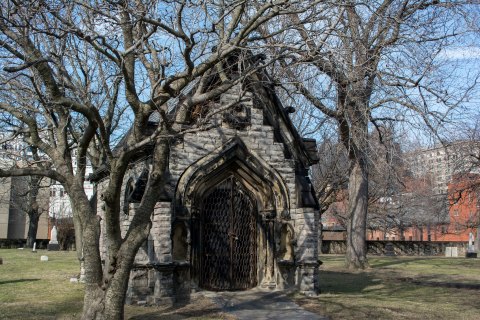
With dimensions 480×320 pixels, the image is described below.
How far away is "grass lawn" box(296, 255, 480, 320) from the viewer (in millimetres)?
11289

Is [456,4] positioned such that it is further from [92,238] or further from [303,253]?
[92,238]

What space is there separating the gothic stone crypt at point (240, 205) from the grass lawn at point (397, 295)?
141 centimetres

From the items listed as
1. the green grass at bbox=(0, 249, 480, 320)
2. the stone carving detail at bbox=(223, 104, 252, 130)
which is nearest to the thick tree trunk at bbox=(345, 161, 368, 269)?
the green grass at bbox=(0, 249, 480, 320)

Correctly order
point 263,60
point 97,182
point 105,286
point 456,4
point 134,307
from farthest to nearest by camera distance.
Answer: point 97,182 < point 456,4 < point 263,60 < point 134,307 < point 105,286

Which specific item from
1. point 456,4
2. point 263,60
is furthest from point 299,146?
point 456,4

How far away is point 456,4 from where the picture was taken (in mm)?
14938

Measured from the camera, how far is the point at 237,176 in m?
14.6

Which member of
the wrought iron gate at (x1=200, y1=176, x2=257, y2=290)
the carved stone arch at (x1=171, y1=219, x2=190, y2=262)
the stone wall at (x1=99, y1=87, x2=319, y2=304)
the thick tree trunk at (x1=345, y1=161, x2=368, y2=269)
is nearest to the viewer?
the stone wall at (x1=99, y1=87, x2=319, y2=304)

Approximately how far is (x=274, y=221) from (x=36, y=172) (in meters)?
6.82

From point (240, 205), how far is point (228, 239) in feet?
3.27

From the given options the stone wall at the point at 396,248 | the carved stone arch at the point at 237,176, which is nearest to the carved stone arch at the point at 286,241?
the carved stone arch at the point at 237,176

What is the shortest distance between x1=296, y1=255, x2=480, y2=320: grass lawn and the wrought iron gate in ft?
5.82

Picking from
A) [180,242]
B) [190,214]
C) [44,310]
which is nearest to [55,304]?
[44,310]

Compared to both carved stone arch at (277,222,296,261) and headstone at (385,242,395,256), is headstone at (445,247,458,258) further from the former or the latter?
carved stone arch at (277,222,296,261)
